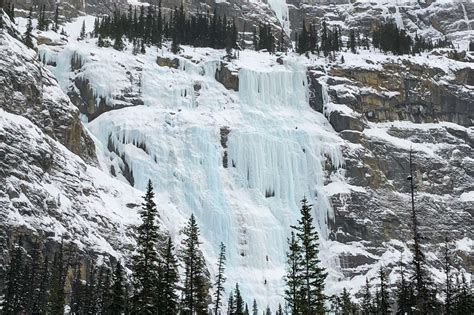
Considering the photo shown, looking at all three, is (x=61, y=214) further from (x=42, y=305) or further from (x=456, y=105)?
(x=456, y=105)

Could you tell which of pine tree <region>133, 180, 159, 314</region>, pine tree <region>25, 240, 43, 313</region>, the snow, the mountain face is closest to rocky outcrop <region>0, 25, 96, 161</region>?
the mountain face

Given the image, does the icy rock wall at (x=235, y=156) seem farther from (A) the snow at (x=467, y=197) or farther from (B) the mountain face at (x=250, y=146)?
(A) the snow at (x=467, y=197)

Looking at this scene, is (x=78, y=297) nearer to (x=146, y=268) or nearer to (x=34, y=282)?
(x=34, y=282)

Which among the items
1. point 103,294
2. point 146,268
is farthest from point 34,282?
point 146,268

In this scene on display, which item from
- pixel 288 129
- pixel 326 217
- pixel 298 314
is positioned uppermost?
pixel 298 314

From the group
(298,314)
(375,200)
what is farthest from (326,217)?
(298,314)

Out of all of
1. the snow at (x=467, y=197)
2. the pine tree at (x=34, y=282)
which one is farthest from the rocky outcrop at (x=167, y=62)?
the pine tree at (x=34, y=282)
